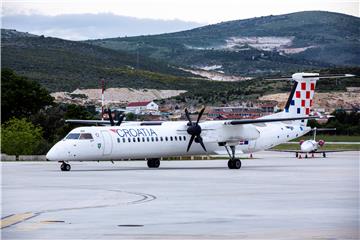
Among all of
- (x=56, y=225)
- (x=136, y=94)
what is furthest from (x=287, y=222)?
(x=136, y=94)

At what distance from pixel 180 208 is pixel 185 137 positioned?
25.7 meters

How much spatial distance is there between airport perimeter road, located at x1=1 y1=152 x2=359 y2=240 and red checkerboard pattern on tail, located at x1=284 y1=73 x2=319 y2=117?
1420cm

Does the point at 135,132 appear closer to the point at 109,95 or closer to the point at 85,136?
the point at 85,136

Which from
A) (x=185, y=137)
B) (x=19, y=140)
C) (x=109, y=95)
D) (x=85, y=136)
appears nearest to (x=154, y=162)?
(x=185, y=137)

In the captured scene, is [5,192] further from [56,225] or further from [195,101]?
[195,101]

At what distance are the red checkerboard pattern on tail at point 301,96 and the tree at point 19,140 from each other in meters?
22.5

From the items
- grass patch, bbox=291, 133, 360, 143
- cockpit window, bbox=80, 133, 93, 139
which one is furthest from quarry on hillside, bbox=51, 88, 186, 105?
cockpit window, bbox=80, 133, 93, 139

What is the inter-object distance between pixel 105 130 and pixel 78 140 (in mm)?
1956

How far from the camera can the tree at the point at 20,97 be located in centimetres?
8862

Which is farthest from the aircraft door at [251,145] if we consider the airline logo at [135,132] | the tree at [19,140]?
the tree at [19,140]

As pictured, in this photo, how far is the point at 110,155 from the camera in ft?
145

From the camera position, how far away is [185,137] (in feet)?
157

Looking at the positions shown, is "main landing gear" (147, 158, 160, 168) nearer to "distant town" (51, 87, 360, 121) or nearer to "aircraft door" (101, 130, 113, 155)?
"aircraft door" (101, 130, 113, 155)

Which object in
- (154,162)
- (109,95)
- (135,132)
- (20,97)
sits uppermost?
(109,95)
